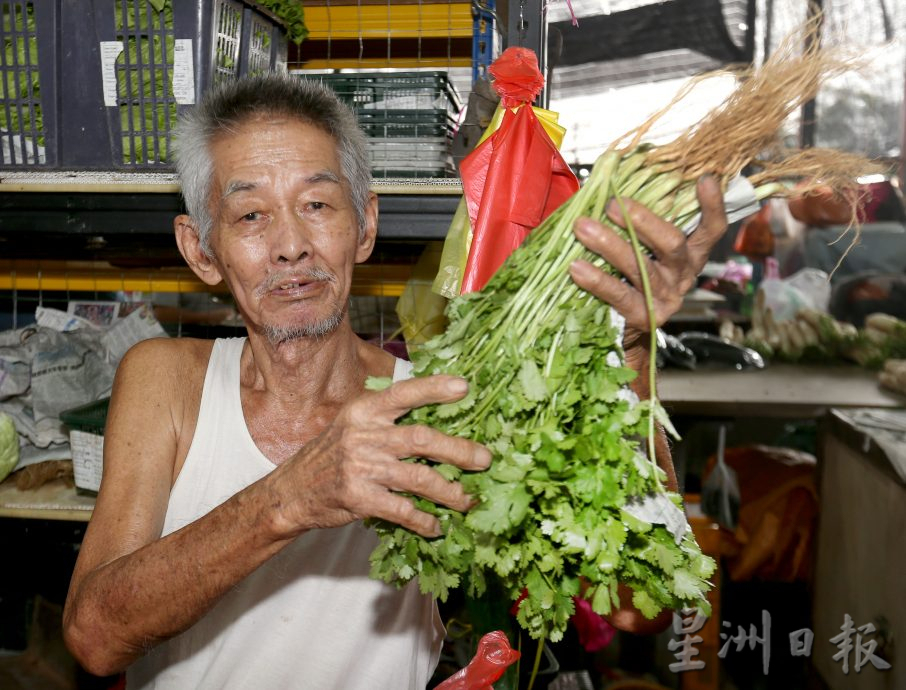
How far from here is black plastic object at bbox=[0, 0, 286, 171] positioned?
191cm

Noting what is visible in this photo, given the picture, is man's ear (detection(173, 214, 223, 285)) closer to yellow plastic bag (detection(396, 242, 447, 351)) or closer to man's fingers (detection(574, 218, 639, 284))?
yellow plastic bag (detection(396, 242, 447, 351))

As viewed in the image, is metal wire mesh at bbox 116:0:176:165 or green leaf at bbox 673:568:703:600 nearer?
green leaf at bbox 673:568:703:600

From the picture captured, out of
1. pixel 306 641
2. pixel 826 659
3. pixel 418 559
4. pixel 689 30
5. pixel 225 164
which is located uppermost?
pixel 689 30

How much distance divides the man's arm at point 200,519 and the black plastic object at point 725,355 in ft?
7.13

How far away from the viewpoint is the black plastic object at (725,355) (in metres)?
3.17

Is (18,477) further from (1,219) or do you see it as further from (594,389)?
(594,389)

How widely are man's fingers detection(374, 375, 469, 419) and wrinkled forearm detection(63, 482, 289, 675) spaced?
0.28 m

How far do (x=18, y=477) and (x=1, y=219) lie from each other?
78 cm

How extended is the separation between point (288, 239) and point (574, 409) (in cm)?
72

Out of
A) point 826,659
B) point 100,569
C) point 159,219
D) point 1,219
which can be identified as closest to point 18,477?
point 1,219

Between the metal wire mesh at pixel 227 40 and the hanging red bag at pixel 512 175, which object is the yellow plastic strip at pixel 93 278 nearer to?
the metal wire mesh at pixel 227 40

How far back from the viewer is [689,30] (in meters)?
3.57

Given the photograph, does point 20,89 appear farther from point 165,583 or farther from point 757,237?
point 757,237

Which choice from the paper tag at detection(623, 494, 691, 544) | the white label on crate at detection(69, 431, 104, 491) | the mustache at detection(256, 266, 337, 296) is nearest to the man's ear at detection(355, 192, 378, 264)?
the mustache at detection(256, 266, 337, 296)
